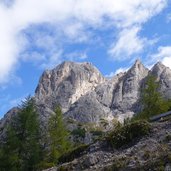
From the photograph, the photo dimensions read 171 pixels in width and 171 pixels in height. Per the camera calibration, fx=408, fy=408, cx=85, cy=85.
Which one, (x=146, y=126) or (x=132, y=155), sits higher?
(x=146, y=126)

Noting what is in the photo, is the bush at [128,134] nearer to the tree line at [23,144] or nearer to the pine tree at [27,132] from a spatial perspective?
the tree line at [23,144]

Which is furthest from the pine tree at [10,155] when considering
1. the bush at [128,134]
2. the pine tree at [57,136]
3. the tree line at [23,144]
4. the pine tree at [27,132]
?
the bush at [128,134]

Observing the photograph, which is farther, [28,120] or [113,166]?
[28,120]

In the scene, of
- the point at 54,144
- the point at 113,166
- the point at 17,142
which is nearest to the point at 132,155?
the point at 113,166

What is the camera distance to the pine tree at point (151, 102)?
5450cm

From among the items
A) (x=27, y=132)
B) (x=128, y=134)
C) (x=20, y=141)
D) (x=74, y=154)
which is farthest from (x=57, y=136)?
(x=128, y=134)

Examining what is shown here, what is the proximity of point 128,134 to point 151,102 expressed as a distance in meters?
32.3

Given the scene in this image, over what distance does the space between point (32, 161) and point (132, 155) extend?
31564 millimetres

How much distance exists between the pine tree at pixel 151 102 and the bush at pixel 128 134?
29837mm

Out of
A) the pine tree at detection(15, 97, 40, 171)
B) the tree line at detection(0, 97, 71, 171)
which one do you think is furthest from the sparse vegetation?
the pine tree at detection(15, 97, 40, 171)

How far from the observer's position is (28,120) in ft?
155

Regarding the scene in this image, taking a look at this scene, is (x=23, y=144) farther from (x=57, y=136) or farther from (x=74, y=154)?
(x=74, y=154)

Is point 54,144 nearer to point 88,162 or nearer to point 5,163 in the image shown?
point 5,163

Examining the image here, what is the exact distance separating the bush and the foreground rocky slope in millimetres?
383
